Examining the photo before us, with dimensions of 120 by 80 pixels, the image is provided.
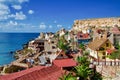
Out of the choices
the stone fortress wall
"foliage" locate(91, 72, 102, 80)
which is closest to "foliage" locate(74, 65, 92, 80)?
"foliage" locate(91, 72, 102, 80)

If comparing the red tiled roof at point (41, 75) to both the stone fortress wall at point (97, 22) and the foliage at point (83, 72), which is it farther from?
the stone fortress wall at point (97, 22)

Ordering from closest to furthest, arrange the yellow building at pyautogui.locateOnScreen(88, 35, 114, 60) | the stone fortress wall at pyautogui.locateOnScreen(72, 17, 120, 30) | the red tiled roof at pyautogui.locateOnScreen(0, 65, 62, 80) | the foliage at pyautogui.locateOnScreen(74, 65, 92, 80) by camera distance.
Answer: the foliage at pyautogui.locateOnScreen(74, 65, 92, 80)
the red tiled roof at pyautogui.locateOnScreen(0, 65, 62, 80)
the yellow building at pyautogui.locateOnScreen(88, 35, 114, 60)
the stone fortress wall at pyautogui.locateOnScreen(72, 17, 120, 30)

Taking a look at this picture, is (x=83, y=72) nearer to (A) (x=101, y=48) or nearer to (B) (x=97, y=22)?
(A) (x=101, y=48)

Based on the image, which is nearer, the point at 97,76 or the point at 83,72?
the point at 83,72

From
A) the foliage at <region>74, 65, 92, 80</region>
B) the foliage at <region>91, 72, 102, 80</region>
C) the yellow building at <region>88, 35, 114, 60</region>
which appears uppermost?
the yellow building at <region>88, 35, 114, 60</region>

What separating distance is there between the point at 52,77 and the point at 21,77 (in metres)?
4.00

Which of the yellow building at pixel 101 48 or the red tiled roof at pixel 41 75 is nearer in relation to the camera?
the red tiled roof at pixel 41 75

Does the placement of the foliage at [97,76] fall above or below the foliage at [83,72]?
below

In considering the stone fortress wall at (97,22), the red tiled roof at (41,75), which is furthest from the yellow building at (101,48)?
the stone fortress wall at (97,22)

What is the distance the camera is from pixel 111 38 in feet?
166

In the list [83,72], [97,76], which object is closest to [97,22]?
[97,76]

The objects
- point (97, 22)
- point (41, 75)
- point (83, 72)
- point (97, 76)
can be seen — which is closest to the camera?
point (83, 72)

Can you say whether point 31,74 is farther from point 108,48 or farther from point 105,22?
point 105,22

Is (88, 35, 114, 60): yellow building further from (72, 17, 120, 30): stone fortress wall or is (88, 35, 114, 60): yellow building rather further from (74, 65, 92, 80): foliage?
A: (72, 17, 120, 30): stone fortress wall
